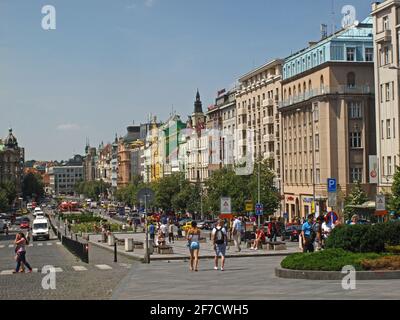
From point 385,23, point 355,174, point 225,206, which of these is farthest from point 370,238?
point 355,174

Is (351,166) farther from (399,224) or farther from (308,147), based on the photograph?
(399,224)

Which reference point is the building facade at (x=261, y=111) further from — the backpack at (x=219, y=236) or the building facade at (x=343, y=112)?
the backpack at (x=219, y=236)

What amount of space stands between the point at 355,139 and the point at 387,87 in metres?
11.7

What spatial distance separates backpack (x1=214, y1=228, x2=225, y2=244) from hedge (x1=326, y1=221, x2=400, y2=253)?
13.1ft

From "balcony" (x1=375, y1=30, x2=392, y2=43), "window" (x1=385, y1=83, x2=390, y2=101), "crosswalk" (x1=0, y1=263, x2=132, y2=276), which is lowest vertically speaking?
"crosswalk" (x1=0, y1=263, x2=132, y2=276)

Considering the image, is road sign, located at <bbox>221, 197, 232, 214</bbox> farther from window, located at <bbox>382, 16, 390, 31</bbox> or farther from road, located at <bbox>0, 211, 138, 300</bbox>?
window, located at <bbox>382, 16, 390, 31</bbox>

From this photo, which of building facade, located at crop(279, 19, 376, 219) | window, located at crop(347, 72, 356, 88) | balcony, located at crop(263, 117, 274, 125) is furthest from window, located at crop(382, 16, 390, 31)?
balcony, located at crop(263, 117, 274, 125)

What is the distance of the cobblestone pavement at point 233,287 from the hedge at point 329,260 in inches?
26.5

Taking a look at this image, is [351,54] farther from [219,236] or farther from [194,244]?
[194,244]

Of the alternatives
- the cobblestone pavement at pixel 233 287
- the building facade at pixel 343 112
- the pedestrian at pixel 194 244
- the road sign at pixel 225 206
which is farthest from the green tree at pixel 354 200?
the pedestrian at pixel 194 244

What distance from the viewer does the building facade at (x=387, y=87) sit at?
62125 mm

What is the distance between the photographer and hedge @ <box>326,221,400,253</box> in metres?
24.2
